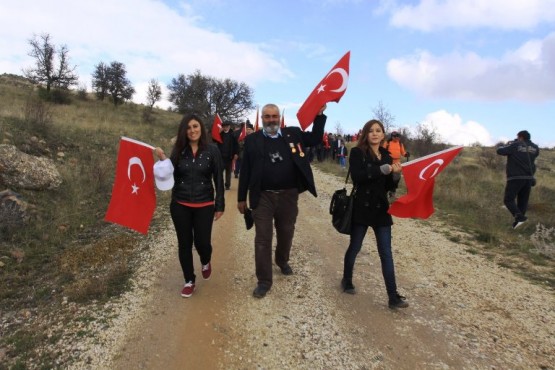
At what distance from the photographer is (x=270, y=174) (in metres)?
4.72

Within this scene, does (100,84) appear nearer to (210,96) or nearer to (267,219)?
(210,96)

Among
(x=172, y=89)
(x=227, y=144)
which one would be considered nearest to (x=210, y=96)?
(x=172, y=89)

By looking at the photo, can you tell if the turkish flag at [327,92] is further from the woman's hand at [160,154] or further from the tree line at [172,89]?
the tree line at [172,89]

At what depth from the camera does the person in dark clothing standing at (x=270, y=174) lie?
15.4 ft

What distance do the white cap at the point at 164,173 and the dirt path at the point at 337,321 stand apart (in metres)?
1.42

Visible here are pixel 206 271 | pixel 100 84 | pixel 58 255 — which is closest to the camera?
pixel 206 271

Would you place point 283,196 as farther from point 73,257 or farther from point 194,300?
point 73,257

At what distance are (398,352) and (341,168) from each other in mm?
18204

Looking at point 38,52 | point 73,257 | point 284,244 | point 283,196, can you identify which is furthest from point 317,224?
point 38,52

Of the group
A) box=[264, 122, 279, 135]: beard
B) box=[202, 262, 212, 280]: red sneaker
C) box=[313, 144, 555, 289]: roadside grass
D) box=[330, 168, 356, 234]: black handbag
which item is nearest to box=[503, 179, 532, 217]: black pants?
box=[313, 144, 555, 289]: roadside grass

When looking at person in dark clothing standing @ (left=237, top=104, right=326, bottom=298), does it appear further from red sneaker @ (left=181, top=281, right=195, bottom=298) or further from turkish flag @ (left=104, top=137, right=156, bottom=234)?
turkish flag @ (left=104, top=137, right=156, bottom=234)

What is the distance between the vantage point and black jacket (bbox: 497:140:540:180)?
8758 mm

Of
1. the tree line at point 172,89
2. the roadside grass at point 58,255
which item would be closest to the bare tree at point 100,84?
the tree line at point 172,89

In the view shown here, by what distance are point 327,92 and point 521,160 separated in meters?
6.19
